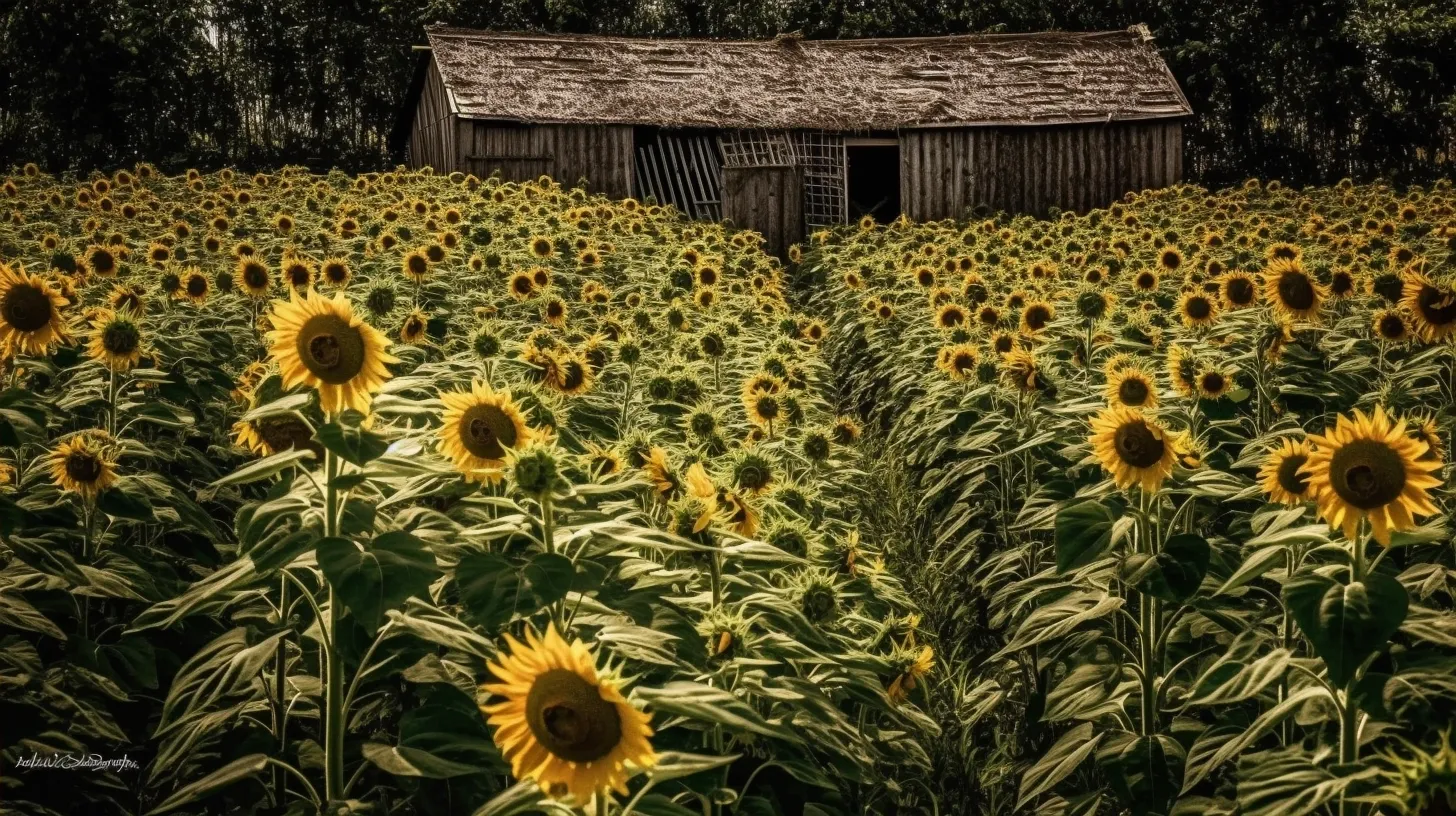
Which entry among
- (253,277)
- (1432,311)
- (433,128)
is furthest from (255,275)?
(433,128)

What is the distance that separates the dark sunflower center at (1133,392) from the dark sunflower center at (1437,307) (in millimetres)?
1381

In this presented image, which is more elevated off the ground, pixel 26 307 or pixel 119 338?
pixel 26 307

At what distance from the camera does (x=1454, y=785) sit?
70.1 inches

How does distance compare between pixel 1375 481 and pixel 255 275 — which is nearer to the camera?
pixel 1375 481

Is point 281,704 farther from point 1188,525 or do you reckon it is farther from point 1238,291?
point 1238,291

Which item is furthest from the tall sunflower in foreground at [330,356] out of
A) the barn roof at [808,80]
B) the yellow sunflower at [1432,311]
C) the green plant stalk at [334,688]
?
the barn roof at [808,80]

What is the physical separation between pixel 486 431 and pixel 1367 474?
64.5 inches

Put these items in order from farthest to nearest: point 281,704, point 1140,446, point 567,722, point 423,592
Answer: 1. point 1140,446
2. point 281,704
3. point 423,592
4. point 567,722

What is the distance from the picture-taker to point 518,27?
113 feet

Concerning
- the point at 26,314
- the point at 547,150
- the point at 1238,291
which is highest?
the point at 547,150

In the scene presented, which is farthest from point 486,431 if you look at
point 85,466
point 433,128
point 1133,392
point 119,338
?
point 433,128

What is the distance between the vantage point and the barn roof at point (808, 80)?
21.0 meters

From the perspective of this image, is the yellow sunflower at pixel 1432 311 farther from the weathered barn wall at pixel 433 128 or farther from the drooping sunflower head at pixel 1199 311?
the weathered barn wall at pixel 433 128

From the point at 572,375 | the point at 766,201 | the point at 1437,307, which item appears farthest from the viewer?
the point at 766,201
